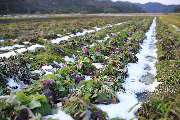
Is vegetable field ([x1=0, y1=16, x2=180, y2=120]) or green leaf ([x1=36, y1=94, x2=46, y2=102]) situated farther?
green leaf ([x1=36, y1=94, x2=46, y2=102])

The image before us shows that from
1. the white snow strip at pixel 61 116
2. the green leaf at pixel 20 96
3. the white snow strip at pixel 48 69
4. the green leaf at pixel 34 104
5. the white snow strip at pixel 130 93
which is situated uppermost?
the green leaf at pixel 20 96

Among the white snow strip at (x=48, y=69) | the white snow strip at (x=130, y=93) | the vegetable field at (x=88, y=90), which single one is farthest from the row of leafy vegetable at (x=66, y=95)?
the white snow strip at (x=48, y=69)

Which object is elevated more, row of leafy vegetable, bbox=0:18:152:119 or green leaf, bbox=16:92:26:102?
green leaf, bbox=16:92:26:102

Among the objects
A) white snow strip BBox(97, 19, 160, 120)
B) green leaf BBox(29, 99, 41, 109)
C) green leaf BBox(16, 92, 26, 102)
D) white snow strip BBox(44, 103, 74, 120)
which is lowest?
white snow strip BBox(97, 19, 160, 120)

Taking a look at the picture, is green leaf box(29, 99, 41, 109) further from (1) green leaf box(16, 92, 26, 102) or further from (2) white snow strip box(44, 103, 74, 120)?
(2) white snow strip box(44, 103, 74, 120)

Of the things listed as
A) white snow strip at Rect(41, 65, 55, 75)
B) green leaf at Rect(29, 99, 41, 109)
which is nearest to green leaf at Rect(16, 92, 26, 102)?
green leaf at Rect(29, 99, 41, 109)

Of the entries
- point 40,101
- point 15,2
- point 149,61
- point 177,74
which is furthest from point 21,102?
point 15,2

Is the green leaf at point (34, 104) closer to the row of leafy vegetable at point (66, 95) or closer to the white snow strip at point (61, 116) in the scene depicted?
the row of leafy vegetable at point (66, 95)

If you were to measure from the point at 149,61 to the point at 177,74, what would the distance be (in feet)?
8.33

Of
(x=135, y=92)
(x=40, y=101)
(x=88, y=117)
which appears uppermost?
(x=40, y=101)

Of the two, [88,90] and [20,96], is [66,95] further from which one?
[20,96]

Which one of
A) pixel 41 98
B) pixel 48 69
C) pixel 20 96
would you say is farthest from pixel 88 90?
pixel 48 69

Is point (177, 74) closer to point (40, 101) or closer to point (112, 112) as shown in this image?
point (112, 112)

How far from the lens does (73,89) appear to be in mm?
3914
